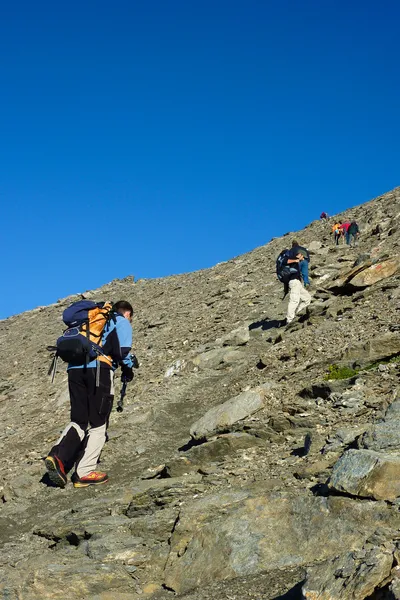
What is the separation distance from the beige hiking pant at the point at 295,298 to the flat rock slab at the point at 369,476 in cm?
1118

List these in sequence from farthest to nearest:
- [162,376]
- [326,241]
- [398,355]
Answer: [326,241], [162,376], [398,355]

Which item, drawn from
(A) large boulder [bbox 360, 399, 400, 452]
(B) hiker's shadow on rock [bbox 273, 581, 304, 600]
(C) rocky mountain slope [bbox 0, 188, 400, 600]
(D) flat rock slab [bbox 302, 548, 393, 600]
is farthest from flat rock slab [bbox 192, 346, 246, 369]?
(D) flat rock slab [bbox 302, 548, 393, 600]

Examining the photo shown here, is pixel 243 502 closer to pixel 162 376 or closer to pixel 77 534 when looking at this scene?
pixel 77 534

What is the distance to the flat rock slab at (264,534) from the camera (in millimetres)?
5082

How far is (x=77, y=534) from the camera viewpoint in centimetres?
667

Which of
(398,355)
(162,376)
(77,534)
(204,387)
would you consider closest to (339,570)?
(77,534)

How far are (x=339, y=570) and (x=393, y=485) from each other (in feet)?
4.66

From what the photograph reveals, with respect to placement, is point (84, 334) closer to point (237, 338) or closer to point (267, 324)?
point (237, 338)

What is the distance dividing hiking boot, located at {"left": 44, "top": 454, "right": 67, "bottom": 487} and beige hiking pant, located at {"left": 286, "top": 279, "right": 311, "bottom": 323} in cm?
936

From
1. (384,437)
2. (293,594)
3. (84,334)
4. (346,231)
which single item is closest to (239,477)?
(384,437)

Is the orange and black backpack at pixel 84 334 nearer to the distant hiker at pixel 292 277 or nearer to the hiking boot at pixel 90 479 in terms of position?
the hiking boot at pixel 90 479

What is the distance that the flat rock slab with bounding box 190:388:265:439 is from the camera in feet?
30.6

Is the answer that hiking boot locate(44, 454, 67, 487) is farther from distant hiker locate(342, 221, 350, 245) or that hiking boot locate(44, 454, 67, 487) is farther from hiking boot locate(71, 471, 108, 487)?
distant hiker locate(342, 221, 350, 245)

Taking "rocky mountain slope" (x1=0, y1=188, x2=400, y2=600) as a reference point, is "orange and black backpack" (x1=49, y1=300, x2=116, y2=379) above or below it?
above
